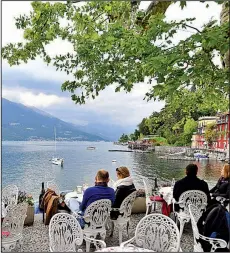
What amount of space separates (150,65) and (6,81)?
5.92 feet

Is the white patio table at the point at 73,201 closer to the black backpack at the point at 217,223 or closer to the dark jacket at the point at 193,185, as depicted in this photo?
the dark jacket at the point at 193,185

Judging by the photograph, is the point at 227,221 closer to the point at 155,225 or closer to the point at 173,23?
the point at 155,225

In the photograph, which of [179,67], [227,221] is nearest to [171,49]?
[179,67]

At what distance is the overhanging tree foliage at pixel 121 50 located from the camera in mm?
3309

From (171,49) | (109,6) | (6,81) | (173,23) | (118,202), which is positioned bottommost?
(118,202)

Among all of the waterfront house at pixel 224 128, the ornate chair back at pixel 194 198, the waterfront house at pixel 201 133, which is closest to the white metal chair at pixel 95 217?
the ornate chair back at pixel 194 198

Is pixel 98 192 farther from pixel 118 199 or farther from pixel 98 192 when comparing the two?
pixel 118 199

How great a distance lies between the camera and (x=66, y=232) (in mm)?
3453

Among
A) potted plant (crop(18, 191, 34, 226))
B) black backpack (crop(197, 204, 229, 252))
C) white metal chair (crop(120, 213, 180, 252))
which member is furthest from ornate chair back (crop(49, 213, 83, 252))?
potted plant (crop(18, 191, 34, 226))

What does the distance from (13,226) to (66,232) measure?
0.97 metres

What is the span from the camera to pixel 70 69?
584 centimetres

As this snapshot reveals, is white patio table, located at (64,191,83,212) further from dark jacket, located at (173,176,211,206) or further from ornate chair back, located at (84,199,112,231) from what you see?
dark jacket, located at (173,176,211,206)

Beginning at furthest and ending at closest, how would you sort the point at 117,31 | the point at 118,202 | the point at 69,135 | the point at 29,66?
the point at 69,135, the point at 29,66, the point at 118,202, the point at 117,31

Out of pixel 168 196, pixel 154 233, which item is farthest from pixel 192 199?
pixel 154 233
